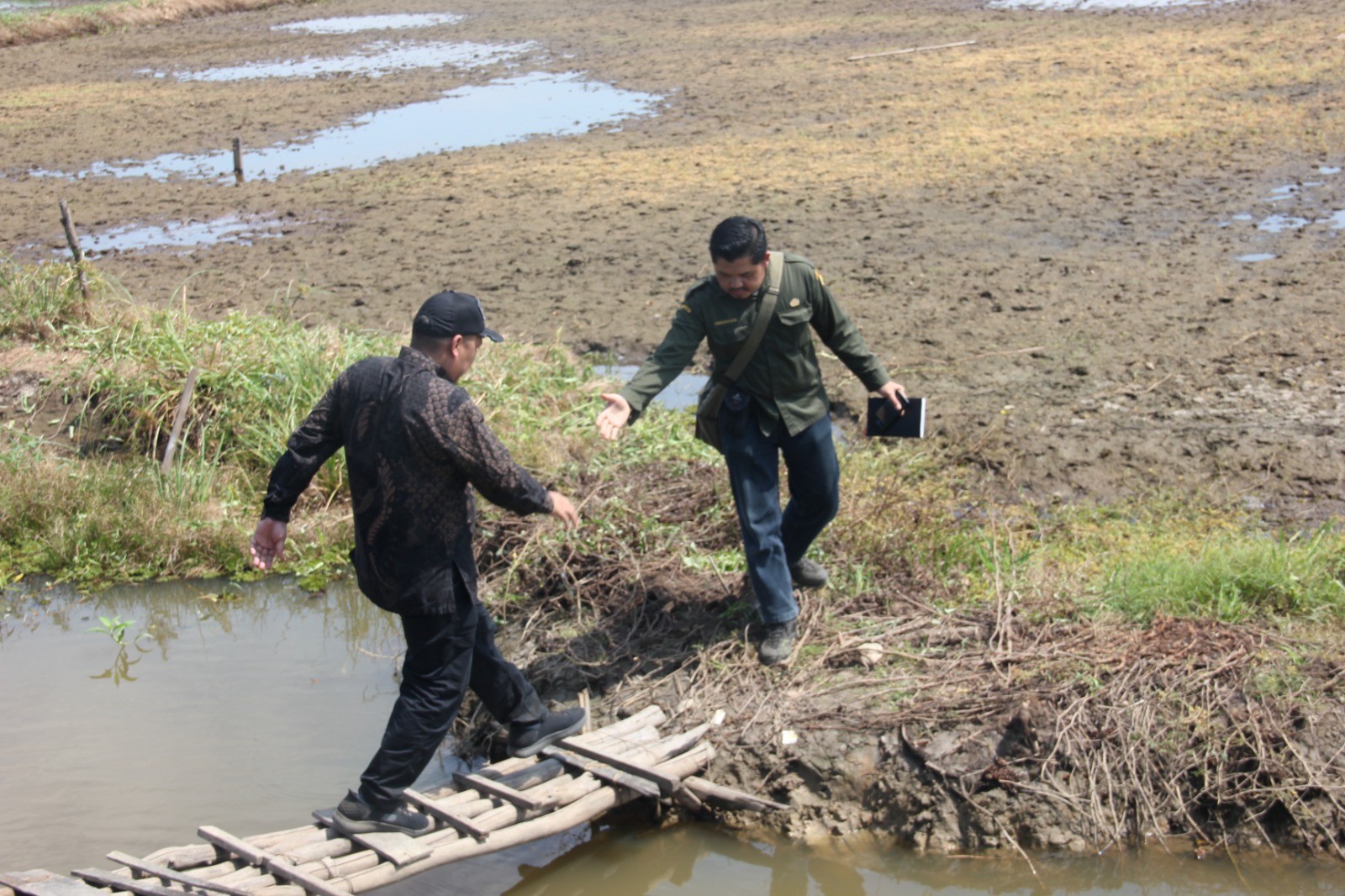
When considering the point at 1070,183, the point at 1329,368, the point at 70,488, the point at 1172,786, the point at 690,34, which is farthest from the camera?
the point at 690,34

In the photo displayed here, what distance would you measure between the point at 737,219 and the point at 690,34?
20834 millimetres

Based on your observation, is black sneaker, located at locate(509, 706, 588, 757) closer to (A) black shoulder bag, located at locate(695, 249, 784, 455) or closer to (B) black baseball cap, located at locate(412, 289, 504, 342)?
(A) black shoulder bag, located at locate(695, 249, 784, 455)

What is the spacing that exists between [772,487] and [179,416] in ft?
13.8

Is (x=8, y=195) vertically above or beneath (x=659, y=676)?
above

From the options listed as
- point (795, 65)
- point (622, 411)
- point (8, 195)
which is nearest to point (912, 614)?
point (622, 411)

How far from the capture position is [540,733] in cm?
474

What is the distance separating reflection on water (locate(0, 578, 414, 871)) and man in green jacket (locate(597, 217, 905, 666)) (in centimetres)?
182

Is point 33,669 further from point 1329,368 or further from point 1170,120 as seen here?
point 1170,120

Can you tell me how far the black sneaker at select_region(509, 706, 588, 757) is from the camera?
186 inches

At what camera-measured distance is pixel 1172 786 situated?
4.43 m

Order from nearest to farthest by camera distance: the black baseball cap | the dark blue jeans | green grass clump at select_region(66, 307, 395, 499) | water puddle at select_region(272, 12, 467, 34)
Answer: the black baseball cap → the dark blue jeans → green grass clump at select_region(66, 307, 395, 499) → water puddle at select_region(272, 12, 467, 34)

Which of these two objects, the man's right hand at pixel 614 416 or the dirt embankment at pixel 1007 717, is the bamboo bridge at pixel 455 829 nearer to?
the dirt embankment at pixel 1007 717

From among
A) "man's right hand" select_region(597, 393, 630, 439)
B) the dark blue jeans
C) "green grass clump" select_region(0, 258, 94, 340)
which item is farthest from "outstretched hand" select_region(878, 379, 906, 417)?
"green grass clump" select_region(0, 258, 94, 340)

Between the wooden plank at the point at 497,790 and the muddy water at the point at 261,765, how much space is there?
12.8 inches
